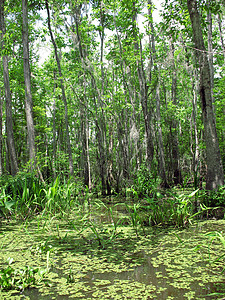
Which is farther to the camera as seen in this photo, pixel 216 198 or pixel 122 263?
pixel 216 198

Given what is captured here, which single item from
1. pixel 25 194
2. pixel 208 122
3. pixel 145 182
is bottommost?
pixel 145 182

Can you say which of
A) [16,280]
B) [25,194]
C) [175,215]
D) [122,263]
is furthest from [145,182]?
[16,280]

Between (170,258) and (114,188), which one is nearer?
(170,258)

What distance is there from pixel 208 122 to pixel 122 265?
4.19 meters

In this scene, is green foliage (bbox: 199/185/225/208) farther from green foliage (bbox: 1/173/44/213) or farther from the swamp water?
green foliage (bbox: 1/173/44/213)

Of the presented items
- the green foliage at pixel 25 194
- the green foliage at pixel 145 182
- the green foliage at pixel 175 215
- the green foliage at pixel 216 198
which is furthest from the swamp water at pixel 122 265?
the green foliage at pixel 145 182

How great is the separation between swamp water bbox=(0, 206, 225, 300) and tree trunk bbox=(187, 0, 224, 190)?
6.62ft

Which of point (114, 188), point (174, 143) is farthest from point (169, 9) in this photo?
point (174, 143)

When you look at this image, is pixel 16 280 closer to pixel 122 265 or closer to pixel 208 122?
pixel 122 265

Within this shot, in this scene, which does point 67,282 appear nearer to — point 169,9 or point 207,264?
point 207,264

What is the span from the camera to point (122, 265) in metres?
2.36

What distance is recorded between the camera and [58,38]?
10891mm

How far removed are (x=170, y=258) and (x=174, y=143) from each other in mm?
12000

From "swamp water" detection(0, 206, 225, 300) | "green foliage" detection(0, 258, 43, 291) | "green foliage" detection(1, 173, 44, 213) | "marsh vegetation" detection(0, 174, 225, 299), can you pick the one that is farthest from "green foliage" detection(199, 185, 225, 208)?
"green foliage" detection(0, 258, 43, 291)
